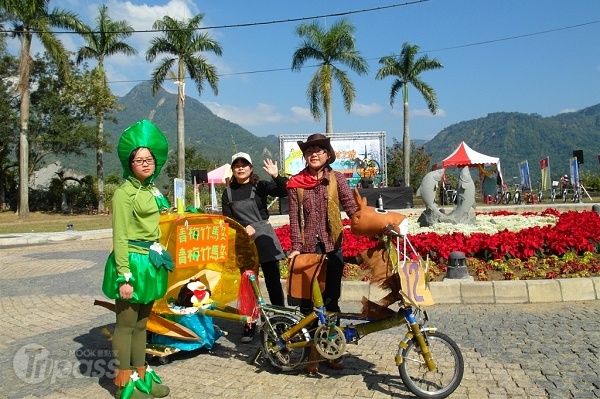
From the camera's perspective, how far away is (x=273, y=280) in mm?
5105

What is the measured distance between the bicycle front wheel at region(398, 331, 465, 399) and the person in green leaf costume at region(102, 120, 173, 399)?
1729 millimetres

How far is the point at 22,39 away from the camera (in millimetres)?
25781

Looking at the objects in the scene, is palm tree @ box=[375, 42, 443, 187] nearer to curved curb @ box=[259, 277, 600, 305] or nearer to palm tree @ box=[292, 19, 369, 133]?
palm tree @ box=[292, 19, 369, 133]

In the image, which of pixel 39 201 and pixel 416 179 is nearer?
pixel 39 201

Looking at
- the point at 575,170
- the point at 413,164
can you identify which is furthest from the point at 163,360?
the point at 413,164

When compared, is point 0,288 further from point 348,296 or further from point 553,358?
point 553,358

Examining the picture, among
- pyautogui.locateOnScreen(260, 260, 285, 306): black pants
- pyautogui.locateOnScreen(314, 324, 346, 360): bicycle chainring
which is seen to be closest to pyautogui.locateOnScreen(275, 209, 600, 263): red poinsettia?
pyautogui.locateOnScreen(260, 260, 285, 306): black pants

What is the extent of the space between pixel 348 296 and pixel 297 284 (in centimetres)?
246

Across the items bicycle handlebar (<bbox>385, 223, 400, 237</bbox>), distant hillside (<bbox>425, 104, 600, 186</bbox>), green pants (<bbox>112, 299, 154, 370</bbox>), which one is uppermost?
distant hillside (<bbox>425, 104, 600, 186</bbox>)

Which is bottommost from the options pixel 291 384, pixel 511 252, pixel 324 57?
pixel 291 384

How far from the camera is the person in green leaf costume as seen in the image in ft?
11.4

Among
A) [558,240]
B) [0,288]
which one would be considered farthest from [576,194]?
[0,288]

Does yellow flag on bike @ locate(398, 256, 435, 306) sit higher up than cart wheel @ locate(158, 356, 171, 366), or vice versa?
yellow flag on bike @ locate(398, 256, 435, 306)

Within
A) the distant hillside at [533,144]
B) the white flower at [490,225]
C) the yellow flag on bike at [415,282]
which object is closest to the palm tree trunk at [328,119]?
the white flower at [490,225]
